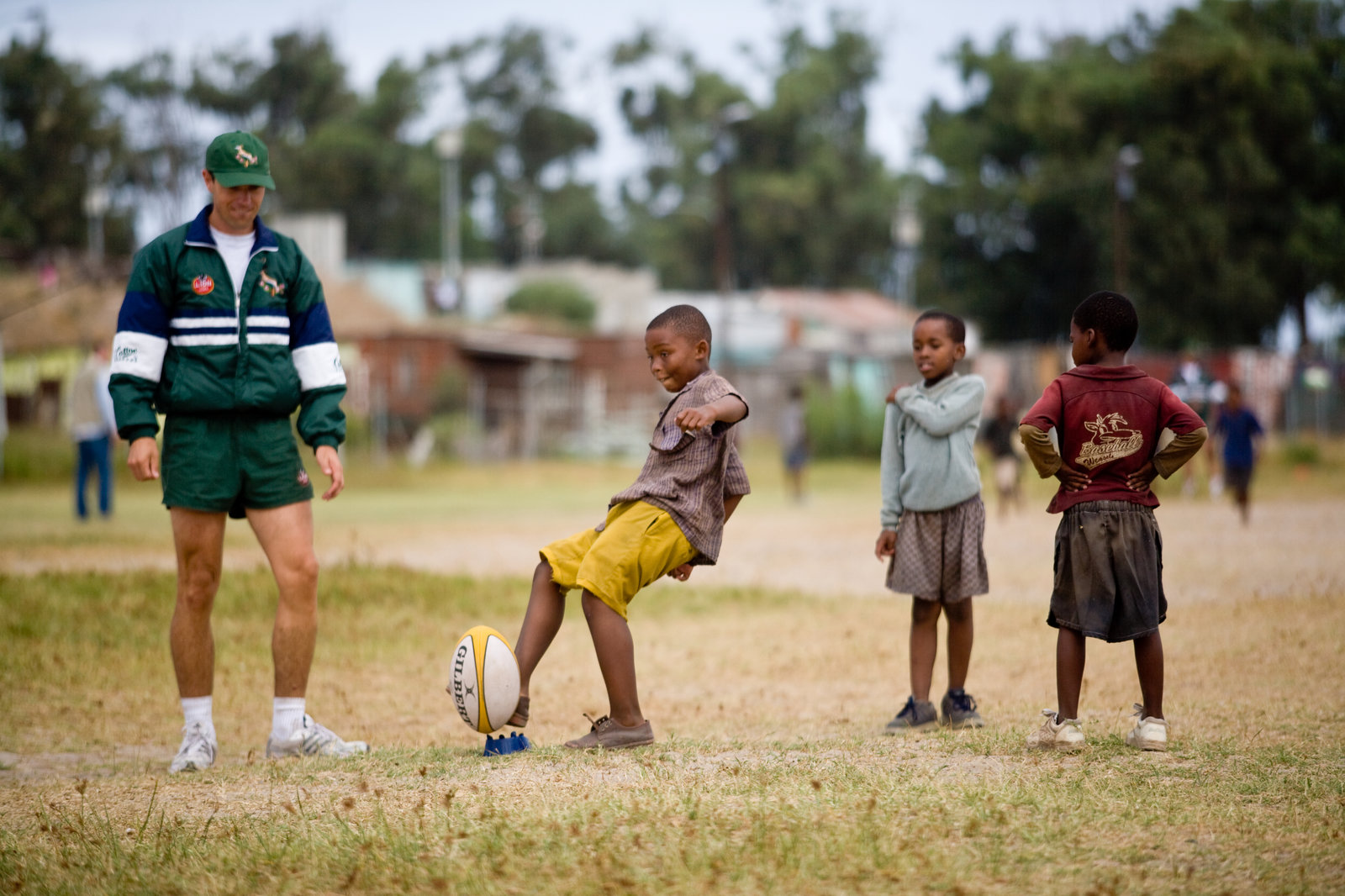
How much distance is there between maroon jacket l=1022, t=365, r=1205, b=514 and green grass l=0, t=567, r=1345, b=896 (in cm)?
99

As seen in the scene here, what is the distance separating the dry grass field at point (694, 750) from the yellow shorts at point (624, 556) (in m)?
0.60

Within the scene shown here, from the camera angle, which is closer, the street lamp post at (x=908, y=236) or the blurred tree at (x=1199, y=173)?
the blurred tree at (x=1199, y=173)

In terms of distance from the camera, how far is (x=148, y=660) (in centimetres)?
827

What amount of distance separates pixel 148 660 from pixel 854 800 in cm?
567

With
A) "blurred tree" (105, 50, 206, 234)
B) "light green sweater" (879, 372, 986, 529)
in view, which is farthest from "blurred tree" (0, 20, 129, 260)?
"light green sweater" (879, 372, 986, 529)

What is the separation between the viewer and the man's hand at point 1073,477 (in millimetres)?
5113

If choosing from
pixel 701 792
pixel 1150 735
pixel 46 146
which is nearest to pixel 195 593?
pixel 701 792

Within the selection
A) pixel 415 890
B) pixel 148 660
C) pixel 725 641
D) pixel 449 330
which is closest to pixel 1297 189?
pixel 449 330

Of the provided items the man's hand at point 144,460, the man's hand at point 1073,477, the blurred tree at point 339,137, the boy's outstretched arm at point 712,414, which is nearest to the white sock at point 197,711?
the man's hand at point 144,460

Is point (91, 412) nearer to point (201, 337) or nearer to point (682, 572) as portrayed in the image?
point (201, 337)

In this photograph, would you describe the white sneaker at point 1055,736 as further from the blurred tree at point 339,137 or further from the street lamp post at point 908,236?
Answer: the blurred tree at point 339,137

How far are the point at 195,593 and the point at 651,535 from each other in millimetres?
1958

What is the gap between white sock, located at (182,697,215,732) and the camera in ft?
18.1

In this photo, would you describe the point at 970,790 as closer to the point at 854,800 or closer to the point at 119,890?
the point at 854,800
